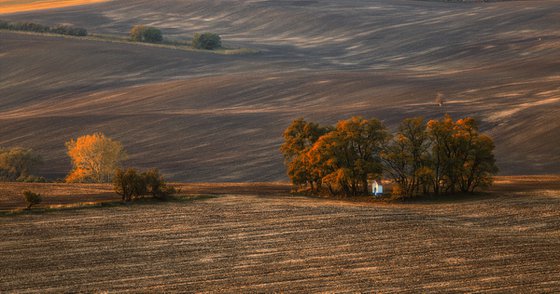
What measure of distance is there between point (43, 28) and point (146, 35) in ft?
69.2

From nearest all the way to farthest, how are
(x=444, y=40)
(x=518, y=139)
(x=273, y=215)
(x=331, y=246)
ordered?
(x=331, y=246) < (x=273, y=215) < (x=518, y=139) < (x=444, y=40)

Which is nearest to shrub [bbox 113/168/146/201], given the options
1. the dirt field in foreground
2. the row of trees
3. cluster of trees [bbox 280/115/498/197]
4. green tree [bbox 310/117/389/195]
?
the dirt field in foreground

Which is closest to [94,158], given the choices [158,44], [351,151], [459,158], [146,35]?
[351,151]

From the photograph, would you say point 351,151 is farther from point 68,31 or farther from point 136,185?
point 68,31

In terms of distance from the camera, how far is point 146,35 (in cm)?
15188

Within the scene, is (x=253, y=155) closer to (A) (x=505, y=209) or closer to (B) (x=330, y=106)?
(B) (x=330, y=106)

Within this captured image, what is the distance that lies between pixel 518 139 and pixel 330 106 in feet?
85.1

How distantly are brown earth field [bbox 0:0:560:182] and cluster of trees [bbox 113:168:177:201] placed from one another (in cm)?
1925

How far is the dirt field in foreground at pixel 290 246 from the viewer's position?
31188 millimetres

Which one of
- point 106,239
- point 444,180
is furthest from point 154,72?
point 106,239

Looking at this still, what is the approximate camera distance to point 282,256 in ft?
117

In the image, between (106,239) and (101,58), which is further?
(101,58)

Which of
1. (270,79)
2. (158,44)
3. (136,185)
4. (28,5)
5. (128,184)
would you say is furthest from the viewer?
(28,5)

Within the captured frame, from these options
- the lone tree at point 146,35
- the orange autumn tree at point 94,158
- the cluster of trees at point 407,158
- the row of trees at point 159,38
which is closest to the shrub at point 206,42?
the row of trees at point 159,38
